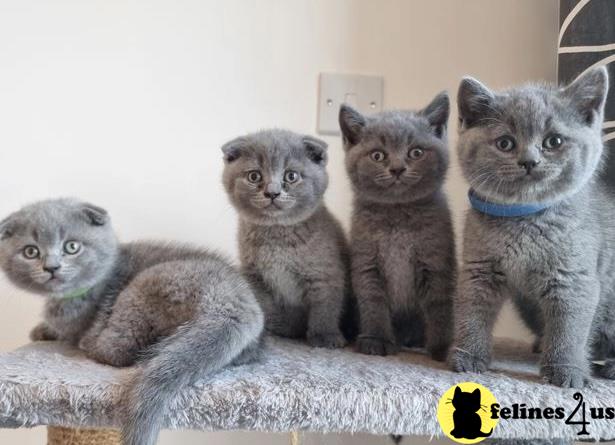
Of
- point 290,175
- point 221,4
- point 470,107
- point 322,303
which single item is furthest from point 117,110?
point 470,107

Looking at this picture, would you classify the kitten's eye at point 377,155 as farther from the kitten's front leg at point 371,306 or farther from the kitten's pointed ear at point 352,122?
the kitten's front leg at point 371,306

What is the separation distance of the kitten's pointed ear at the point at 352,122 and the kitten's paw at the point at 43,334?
730mm

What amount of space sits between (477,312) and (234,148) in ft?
1.88

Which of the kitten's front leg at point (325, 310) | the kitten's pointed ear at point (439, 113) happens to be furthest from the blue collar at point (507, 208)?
the kitten's front leg at point (325, 310)

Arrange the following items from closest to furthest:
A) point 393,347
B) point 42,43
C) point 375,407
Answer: point 375,407, point 393,347, point 42,43

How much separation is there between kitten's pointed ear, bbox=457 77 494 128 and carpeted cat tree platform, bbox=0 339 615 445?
16.8 inches

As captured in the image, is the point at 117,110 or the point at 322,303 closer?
the point at 322,303

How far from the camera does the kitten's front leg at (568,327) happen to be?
0.89m

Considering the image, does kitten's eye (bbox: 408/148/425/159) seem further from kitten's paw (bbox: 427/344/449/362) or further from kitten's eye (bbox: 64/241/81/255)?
kitten's eye (bbox: 64/241/81/255)

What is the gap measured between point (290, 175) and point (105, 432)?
572 millimetres

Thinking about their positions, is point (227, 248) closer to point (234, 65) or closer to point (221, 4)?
point (234, 65)

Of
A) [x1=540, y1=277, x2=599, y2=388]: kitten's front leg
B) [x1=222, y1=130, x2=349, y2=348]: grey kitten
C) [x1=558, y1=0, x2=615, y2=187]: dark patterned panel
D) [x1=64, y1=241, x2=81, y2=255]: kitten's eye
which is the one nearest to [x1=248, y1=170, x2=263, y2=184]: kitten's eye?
[x1=222, y1=130, x2=349, y2=348]: grey kitten

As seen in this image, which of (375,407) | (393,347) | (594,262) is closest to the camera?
(375,407)

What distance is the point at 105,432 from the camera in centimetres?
100
